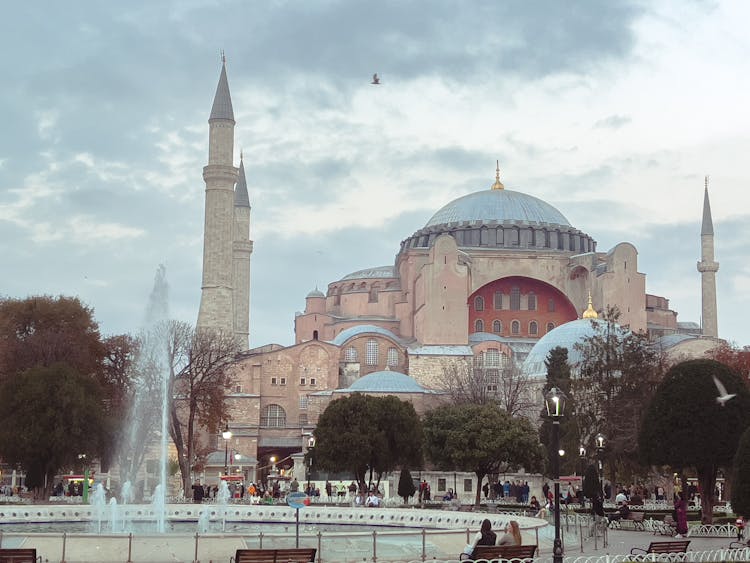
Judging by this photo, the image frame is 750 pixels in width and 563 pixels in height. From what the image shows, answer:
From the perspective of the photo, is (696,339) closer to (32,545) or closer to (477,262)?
(477,262)

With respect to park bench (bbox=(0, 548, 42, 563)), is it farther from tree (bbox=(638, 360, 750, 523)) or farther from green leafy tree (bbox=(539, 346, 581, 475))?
green leafy tree (bbox=(539, 346, 581, 475))

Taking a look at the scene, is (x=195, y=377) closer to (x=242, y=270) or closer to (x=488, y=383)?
(x=488, y=383)

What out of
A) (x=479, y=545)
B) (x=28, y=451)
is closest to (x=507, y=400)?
(x=28, y=451)


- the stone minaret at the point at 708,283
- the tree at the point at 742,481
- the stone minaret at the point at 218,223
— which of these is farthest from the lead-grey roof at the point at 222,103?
the tree at the point at 742,481

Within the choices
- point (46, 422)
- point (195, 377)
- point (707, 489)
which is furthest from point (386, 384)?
point (707, 489)

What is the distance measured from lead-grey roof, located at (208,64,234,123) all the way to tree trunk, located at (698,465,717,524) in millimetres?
31010

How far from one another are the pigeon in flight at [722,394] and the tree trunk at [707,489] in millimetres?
1335

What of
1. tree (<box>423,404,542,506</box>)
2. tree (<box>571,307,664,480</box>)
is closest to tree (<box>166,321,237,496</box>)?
tree (<box>423,404,542,506</box>)

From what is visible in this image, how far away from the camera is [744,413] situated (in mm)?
20391

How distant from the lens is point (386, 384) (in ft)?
164

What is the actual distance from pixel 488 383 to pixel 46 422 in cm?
2443

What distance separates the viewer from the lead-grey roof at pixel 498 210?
2458 inches

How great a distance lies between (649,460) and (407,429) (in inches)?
546

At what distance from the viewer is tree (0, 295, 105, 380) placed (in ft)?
113
